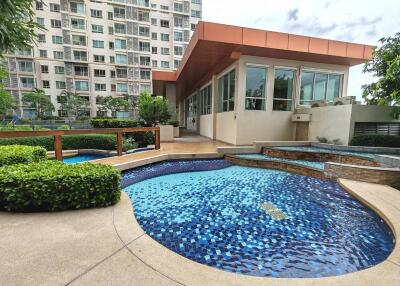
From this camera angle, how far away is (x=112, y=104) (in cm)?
3081

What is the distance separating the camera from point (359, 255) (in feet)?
8.00

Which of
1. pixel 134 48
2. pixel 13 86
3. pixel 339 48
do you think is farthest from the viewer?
pixel 134 48

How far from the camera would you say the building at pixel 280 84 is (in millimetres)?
8016

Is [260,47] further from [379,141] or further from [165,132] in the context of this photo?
[165,132]

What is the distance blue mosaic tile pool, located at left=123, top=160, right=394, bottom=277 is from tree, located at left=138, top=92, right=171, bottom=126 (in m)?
5.91

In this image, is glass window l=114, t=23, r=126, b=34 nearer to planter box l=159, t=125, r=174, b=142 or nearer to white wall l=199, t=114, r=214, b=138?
white wall l=199, t=114, r=214, b=138

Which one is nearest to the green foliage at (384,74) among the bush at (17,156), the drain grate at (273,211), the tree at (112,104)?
the drain grate at (273,211)

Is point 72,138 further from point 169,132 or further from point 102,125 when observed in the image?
point 169,132

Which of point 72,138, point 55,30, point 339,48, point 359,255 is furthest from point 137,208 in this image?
point 55,30

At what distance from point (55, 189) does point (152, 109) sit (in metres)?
8.18

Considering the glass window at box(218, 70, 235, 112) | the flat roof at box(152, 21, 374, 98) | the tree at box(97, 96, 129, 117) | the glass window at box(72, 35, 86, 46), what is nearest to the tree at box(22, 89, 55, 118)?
the tree at box(97, 96, 129, 117)

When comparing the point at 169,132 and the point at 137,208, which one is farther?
the point at 169,132

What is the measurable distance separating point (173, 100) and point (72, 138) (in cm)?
981

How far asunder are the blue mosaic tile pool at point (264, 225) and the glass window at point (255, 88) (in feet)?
16.8
